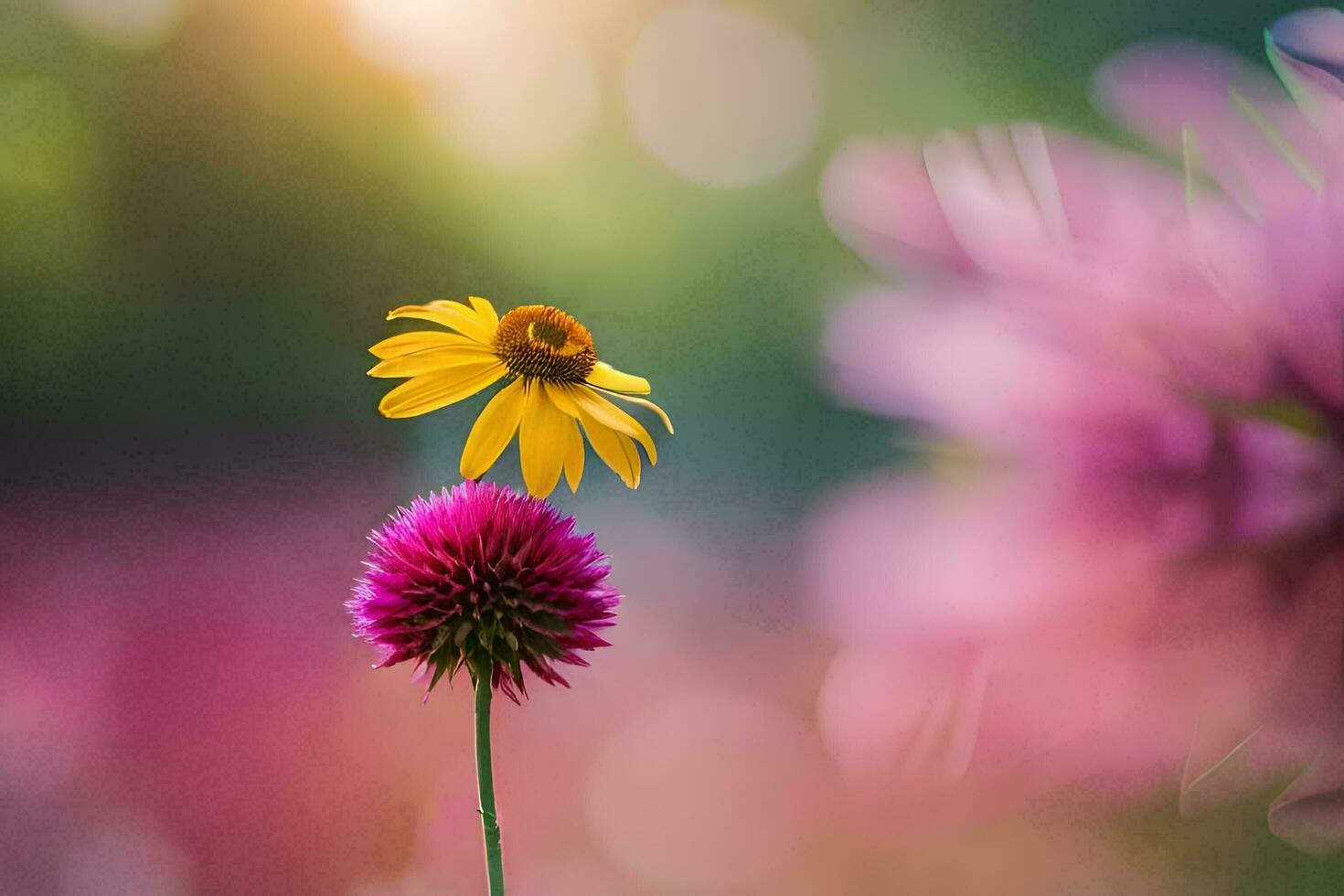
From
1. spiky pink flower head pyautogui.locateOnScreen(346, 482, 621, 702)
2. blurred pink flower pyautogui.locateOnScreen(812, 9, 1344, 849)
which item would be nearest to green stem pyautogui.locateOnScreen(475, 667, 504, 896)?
spiky pink flower head pyautogui.locateOnScreen(346, 482, 621, 702)

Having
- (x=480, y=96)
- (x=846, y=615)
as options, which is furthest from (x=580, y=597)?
(x=480, y=96)

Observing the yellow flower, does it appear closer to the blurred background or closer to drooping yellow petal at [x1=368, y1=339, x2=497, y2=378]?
drooping yellow petal at [x1=368, y1=339, x2=497, y2=378]

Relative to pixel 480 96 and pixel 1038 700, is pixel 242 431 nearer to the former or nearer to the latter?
pixel 480 96

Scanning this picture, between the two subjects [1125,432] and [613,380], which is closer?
[613,380]

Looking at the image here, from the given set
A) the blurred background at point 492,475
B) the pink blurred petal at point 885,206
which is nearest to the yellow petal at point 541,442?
the blurred background at point 492,475

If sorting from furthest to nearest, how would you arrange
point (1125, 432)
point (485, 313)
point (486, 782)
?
point (1125, 432)
point (485, 313)
point (486, 782)

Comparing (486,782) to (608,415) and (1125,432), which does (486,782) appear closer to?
(608,415)

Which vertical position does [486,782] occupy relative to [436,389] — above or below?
below

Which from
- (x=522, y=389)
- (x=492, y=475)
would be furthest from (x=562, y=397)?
(x=492, y=475)
